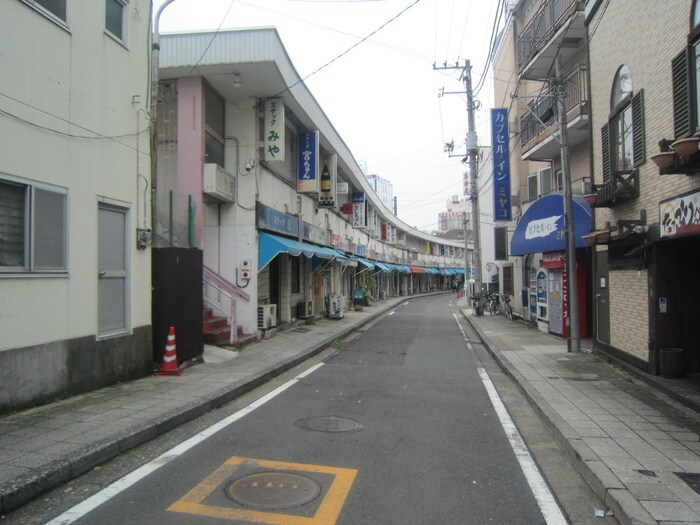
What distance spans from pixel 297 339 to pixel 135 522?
1063 centimetres

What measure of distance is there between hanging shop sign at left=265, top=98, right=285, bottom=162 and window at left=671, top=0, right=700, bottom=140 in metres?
9.20

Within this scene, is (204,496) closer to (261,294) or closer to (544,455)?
(544,455)

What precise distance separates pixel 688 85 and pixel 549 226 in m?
6.59

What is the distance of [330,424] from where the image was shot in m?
6.21

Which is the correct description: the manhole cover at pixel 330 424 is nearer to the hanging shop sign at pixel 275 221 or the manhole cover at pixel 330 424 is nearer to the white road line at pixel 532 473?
the white road line at pixel 532 473

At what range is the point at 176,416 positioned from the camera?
19.9ft

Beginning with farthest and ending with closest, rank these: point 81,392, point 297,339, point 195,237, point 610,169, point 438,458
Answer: point 297,339 < point 195,237 < point 610,169 < point 81,392 < point 438,458

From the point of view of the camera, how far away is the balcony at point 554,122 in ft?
45.8

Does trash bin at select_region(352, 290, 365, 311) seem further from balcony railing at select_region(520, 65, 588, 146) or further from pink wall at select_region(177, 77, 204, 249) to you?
pink wall at select_region(177, 77, 204, 249)

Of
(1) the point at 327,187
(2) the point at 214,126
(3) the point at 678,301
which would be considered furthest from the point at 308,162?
(3) the point at 678,301

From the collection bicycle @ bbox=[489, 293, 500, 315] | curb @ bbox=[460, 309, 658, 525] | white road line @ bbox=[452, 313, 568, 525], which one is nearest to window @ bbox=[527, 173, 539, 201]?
bicycle @ bbox=[489, 293, 500, 315]

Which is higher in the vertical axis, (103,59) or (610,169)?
(103,59)

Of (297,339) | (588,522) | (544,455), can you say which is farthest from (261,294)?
(588,522)

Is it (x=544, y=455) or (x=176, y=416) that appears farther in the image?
(x=176, y=416)
